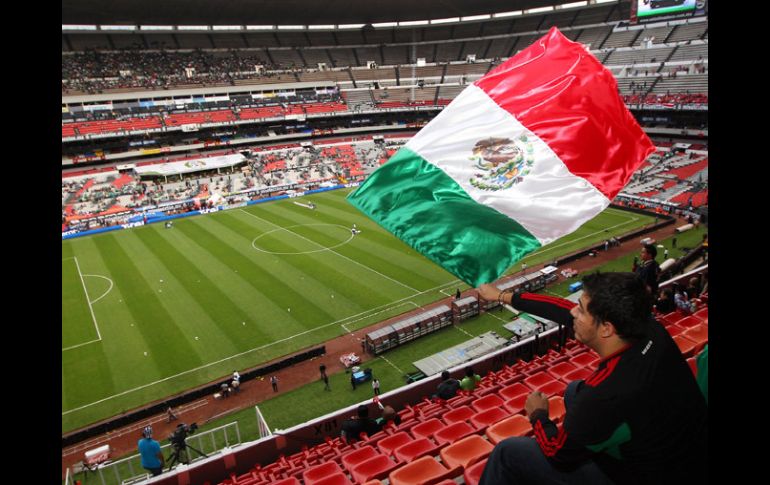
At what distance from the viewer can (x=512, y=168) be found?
7168 millimetres

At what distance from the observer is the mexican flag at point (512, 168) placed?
22.7 ft

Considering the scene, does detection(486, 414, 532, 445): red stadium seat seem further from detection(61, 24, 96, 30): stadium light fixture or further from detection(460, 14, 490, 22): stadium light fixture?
detection(460, 14, 490, 22): stadium light fixture

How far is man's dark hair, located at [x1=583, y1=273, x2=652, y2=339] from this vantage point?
10.4 feet

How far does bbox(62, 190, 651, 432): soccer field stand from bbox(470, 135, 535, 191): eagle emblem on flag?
1632cm

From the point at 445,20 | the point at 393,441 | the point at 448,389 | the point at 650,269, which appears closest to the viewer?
the point at 650,269

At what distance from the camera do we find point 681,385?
9.61ft

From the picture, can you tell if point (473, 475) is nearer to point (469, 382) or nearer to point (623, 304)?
point (623, 304)

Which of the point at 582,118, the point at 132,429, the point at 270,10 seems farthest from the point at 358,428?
the point at 270,10

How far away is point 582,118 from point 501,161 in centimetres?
141

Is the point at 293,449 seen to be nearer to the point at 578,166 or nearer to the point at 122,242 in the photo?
the point at 578,166

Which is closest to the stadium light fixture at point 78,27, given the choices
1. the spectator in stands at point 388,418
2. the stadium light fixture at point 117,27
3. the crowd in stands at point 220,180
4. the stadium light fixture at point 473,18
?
the stadium light fixture at point 117,27

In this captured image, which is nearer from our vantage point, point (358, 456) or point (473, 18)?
point (358, 456)

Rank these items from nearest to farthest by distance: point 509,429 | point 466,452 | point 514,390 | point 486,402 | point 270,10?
point 466,452
point 509,429
point 486,402
point 514,390
point 270,10

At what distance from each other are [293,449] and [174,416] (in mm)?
8708
